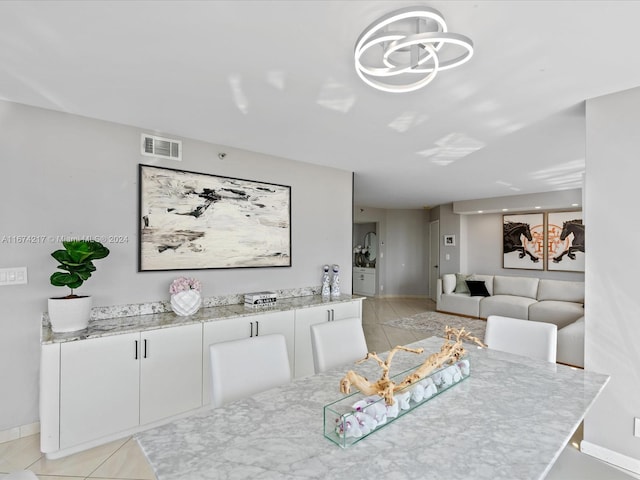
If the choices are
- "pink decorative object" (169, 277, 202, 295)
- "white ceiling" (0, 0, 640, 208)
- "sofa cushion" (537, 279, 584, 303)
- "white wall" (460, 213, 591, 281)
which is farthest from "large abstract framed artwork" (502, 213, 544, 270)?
"pink decorative object" (169, 277, 202, 295)

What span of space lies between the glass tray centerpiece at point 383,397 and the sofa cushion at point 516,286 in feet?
18.5

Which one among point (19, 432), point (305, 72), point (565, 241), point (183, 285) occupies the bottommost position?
point (19, 432)

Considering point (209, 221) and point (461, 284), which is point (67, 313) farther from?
point (461, 284)

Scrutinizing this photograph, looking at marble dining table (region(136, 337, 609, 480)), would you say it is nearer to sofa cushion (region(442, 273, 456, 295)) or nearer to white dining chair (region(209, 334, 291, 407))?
white dining chair (region(209, 334, 291, 407))

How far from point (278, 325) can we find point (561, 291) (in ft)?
17.6

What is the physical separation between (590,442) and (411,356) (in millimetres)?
1406

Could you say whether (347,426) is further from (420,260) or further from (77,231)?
(420,260)

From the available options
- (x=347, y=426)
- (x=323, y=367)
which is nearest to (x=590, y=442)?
(x=323, y=367)

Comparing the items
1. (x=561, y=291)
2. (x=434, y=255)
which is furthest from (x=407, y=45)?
(x=434, y=255)

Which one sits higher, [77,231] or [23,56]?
[23,56]

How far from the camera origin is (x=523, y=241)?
22.9 feet

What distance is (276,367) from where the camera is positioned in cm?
186

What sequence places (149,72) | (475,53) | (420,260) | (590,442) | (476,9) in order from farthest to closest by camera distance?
(420,260) < (590,442) < (149,72) < (475,53) < (476,9)

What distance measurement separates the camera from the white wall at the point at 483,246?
7344 mm
